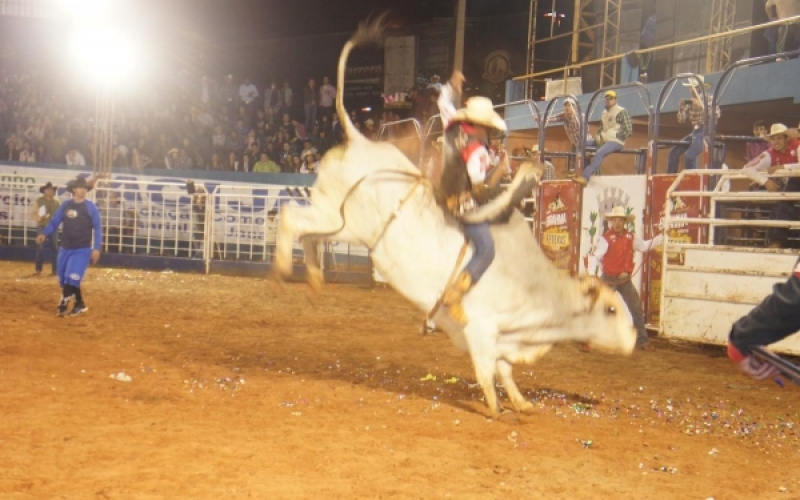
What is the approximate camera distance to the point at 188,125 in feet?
Answer: 85.1

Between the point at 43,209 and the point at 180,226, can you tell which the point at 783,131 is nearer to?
the point at 180,226

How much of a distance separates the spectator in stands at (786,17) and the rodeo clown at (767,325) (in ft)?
42.7

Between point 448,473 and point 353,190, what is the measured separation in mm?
3205

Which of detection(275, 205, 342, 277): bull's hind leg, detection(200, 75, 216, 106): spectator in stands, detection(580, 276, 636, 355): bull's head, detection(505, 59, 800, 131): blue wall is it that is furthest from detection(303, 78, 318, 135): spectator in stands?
detection(580, 276, 636, 355): bull's head

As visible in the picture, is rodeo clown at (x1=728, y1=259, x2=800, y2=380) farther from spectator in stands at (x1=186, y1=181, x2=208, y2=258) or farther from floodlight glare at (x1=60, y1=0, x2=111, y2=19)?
floodlight glare at (x1=60, y1=0, x2=111, y2=19)

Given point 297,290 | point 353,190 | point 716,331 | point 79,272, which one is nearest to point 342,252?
point 297,290

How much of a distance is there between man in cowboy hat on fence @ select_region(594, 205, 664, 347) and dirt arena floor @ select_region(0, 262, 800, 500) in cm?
59

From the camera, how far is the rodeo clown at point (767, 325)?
3074 mm

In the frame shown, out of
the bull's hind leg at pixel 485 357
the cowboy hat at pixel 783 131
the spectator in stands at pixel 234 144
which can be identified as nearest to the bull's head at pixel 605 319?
the bull's hind leg at pixel 485 357

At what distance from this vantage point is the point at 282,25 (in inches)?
1167

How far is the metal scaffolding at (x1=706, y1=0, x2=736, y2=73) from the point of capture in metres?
17.9

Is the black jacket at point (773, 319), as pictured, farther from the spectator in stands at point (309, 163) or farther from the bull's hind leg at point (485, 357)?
the spectator in stands at point (309, 163)

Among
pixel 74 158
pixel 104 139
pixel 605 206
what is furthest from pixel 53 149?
pixel 605 206

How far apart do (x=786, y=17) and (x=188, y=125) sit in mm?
17280
